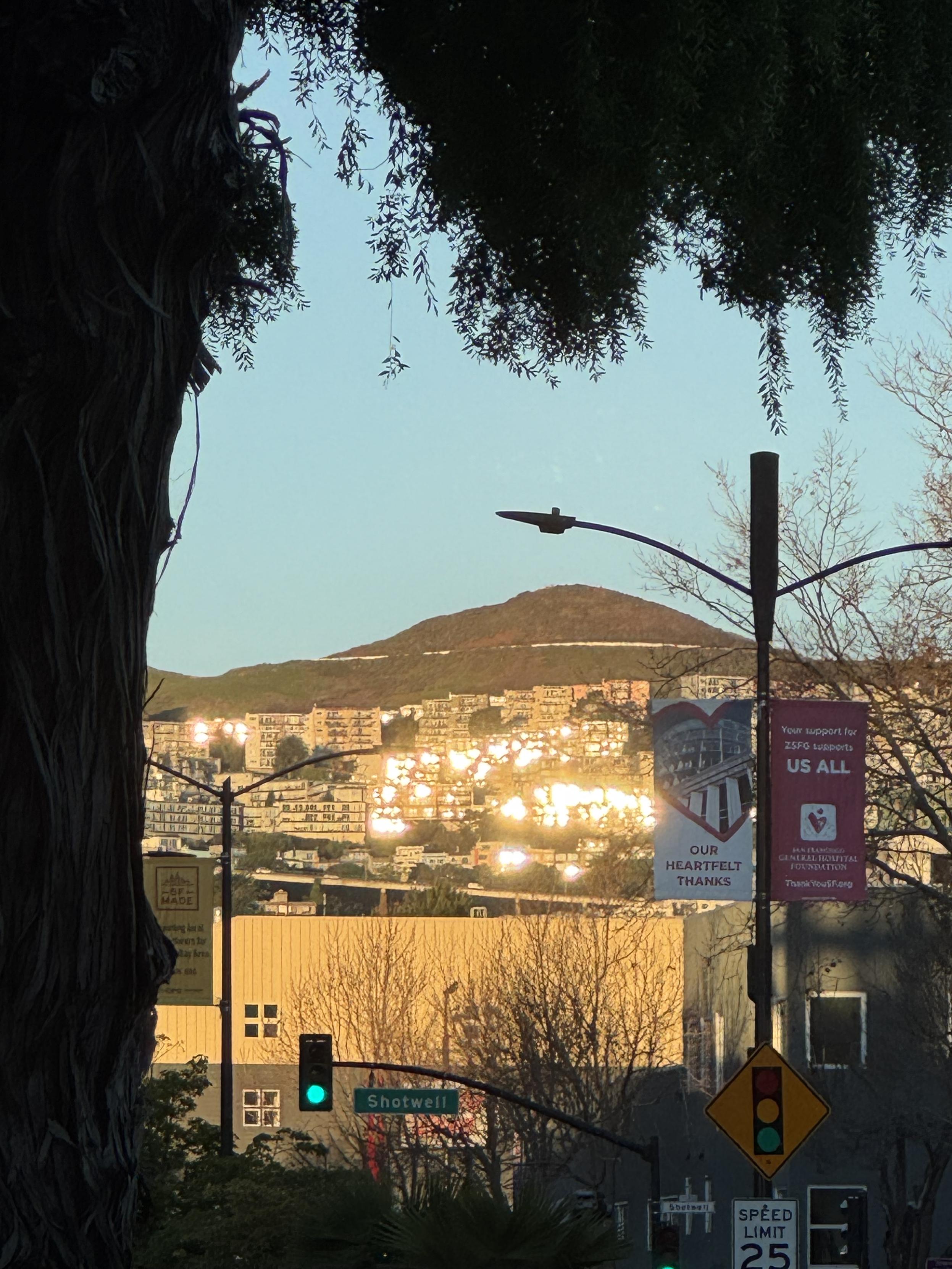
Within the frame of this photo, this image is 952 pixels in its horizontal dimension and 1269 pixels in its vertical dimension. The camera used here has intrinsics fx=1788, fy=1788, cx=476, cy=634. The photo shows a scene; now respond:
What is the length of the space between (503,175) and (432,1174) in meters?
5.14

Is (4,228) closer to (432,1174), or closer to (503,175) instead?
(503,175)

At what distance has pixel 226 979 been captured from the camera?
2727 centimetres

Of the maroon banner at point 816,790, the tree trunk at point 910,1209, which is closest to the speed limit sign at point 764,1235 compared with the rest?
the maroon banner at point 816,790

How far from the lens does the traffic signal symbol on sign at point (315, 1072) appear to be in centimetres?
2419

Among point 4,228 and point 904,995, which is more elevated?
point 4,228

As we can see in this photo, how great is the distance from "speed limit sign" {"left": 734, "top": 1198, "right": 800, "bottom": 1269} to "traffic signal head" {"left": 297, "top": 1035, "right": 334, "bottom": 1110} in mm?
11989

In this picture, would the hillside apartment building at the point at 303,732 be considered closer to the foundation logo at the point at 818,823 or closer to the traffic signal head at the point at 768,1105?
the foundation logo at the point at 818,823

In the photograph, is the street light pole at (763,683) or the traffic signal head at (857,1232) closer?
the street light pole at (763,683)

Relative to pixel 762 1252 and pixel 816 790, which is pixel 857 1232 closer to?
pixel 762 1252

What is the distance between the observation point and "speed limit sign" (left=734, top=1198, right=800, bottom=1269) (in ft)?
42.0

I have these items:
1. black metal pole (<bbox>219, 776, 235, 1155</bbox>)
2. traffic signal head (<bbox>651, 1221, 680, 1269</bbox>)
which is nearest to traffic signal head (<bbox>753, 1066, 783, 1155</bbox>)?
traffic signal head (<bbox>651, 1221, 680, 1269</bbox>)

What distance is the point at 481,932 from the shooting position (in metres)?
52.7

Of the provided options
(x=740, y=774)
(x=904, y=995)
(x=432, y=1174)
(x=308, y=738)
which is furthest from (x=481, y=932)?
(x=308, y=738)

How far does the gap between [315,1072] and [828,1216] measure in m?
18.1
